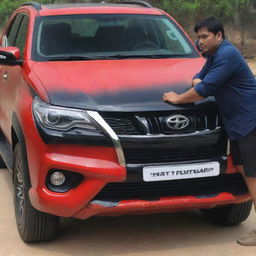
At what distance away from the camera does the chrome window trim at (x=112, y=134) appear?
12.3ft

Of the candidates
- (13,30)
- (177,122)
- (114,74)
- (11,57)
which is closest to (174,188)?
(177,122)

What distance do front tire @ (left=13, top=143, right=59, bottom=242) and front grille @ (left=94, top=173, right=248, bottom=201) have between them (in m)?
0.57

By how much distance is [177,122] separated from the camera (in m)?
3.89

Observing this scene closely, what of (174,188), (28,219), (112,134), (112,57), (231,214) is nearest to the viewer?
(112,134)

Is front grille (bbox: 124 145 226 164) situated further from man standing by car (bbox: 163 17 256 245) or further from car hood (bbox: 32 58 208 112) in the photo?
car hood (bbox: 32 58 208 112)

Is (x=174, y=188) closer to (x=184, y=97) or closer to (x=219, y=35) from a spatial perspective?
(x=184, y=97)

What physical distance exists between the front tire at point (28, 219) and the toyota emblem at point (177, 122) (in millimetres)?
1057

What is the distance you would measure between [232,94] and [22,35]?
91.0 inches

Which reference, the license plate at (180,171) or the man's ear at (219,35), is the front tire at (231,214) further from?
the man's ear at (219,35)

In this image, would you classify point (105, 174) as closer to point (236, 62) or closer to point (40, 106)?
point (40, 106)

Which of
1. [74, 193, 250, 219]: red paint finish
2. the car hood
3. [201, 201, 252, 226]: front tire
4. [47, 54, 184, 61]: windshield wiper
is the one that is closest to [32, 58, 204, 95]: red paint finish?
the car hood

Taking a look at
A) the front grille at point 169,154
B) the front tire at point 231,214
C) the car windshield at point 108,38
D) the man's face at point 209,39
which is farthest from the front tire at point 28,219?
the man's face at point 209,39

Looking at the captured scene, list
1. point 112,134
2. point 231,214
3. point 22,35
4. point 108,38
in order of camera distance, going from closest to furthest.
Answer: point 112,134, point 231,214, point 108,38, point 22,35

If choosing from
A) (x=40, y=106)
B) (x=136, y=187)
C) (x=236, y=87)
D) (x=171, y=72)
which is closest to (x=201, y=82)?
(x=236, y=87)
